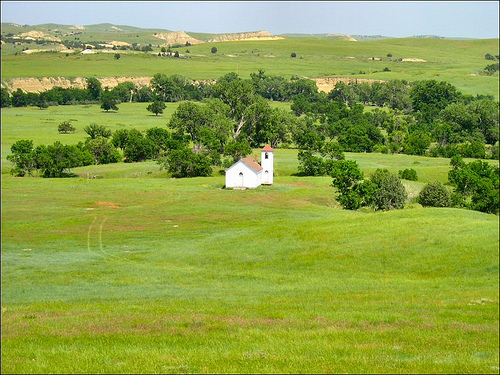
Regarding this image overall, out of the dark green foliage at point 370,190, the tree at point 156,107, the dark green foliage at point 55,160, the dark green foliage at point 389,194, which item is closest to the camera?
the dark green foliage at point 389,194

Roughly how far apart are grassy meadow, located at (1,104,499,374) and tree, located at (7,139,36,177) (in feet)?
75.5

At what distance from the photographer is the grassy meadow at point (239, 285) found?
22.5 meters

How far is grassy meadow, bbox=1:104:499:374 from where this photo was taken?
73.8 ft

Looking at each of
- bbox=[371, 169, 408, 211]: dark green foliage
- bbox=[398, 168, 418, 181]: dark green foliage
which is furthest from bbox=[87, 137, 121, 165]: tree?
bbox=[371, 169, 408, 211]: dark green foliage

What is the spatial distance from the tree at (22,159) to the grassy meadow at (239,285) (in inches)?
906

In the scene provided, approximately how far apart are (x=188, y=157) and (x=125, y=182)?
16.0 metres

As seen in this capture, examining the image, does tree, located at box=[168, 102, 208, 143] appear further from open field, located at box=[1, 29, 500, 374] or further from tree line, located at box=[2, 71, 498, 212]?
open field, located at box=[1, 29, 500, 374]

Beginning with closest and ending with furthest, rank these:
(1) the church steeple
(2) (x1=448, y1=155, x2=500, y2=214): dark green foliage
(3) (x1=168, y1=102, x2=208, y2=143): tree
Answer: (2) (x1=448, y1=155, x2=500, y2=214): dark green foliage, (1) the church steeple, (3) (x1=168, y1=102, x2=208, y2=143): tree

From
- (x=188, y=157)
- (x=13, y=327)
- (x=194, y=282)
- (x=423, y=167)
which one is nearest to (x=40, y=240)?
(x=194, y=282)

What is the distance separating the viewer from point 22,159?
11638 centimetres

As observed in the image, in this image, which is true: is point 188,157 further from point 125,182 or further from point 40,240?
point 40,240

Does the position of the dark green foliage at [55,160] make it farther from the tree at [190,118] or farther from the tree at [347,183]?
the tree at [347,183]

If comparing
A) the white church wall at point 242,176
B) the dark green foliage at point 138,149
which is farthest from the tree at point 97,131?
the white church wall at point 242,176

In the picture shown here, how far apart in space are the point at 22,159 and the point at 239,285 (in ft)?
280
